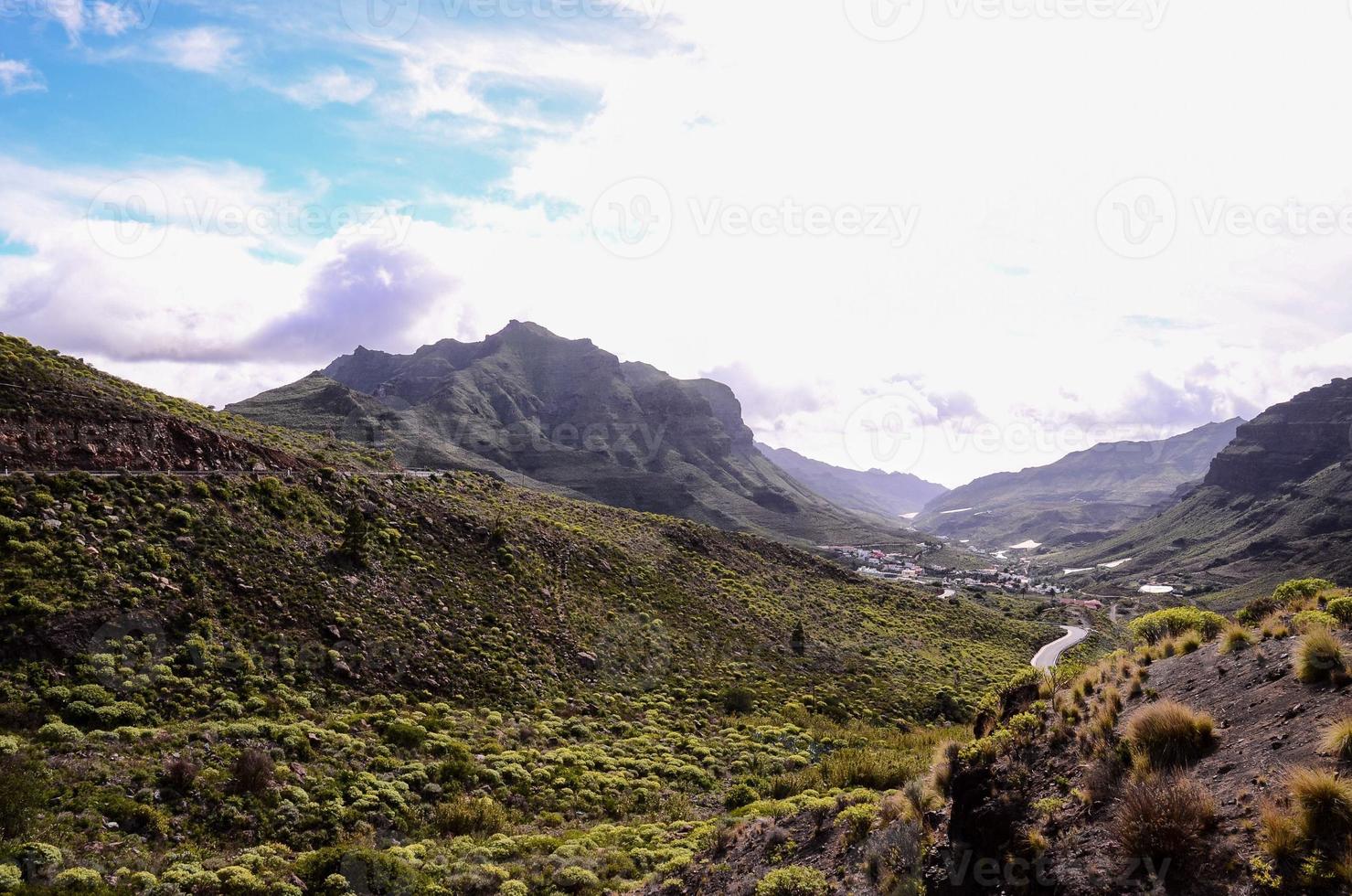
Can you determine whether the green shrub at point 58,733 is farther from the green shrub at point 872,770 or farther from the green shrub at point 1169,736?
the green shrub at point 1169,736

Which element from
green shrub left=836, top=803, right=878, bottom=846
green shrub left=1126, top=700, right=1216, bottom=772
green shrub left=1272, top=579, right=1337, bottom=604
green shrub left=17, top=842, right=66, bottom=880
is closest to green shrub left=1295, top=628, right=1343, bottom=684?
green shrub left=1126, top=700, right=1216, bottom=772

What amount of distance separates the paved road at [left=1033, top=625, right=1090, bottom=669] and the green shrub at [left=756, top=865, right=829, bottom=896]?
47.7 m

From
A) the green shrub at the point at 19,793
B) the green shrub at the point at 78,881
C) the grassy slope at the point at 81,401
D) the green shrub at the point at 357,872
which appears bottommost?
the green shrub at the point at 357,872

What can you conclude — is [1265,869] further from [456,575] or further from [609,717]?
[456,575]

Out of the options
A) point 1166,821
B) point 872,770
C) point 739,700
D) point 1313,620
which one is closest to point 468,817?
point 872,770

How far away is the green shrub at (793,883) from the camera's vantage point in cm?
1280

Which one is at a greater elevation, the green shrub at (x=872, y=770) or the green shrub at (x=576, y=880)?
the green shrub at (x=872, y=770)

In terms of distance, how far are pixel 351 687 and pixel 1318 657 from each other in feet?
93.9

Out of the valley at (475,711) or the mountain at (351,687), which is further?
the mountain at (351,687)

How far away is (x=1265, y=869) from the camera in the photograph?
7.18m

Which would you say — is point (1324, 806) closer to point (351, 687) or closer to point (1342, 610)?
point (1342, 610)

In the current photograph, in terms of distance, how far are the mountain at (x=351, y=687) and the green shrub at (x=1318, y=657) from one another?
9604 mm

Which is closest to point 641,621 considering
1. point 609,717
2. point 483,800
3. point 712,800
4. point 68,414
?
point 609,717

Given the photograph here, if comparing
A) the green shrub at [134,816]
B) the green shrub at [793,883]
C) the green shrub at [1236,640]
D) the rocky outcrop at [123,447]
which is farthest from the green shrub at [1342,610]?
the rocky outcrop at [123,447]
